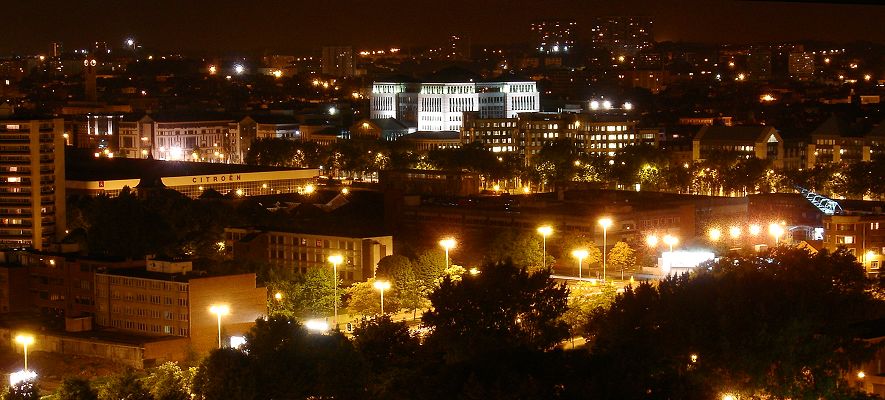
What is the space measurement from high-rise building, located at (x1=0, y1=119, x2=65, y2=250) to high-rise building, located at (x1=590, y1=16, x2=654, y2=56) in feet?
182

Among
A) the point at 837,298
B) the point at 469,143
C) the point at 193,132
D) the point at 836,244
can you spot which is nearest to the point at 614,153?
the point at 469,143

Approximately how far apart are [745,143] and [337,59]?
41479 mm

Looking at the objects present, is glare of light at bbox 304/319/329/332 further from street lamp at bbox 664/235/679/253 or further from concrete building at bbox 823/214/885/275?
concrete building at bbox 823/214/885/275

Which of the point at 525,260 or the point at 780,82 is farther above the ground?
the point at 780,82

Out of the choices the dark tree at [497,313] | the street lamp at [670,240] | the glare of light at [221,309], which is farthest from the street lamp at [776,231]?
the dark tree at [497,313]

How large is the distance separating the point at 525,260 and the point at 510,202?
518 cm

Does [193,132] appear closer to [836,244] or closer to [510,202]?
[510,202]

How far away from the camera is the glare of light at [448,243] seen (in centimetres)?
2282

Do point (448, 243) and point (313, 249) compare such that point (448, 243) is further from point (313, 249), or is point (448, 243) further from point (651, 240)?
point (651, 240)

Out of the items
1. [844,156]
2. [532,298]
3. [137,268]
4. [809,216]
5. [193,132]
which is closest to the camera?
[532,298]

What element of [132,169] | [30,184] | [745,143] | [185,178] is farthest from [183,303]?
[745,143]

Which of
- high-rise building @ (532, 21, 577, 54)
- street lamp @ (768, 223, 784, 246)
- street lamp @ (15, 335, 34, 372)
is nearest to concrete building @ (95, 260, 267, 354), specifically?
street lamp @ (15, 335, 34, 372)

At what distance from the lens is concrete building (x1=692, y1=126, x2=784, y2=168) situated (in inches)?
1565

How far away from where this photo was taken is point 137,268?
21.1m
